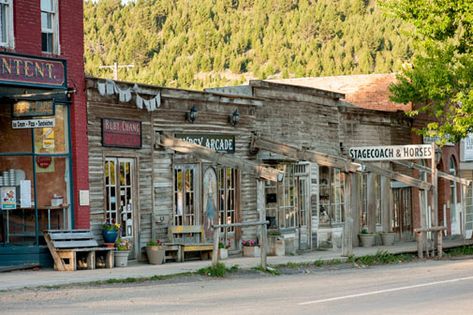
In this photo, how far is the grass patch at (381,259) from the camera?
28.3 metres

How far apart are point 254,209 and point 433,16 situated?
8675mm

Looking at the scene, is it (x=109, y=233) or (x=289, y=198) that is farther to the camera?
(x=289, y=198)

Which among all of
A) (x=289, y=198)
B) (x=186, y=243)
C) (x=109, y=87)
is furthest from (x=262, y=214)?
(x=109, y=87)

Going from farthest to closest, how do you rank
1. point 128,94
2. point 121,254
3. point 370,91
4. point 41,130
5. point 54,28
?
point 370,91, point 128,94, point 121,254, point 41,130, point 54,28

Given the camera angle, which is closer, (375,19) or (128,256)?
(128,256)

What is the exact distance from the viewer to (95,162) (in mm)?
25109

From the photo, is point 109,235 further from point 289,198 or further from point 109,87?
point 289,198

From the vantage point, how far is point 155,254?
26062mm

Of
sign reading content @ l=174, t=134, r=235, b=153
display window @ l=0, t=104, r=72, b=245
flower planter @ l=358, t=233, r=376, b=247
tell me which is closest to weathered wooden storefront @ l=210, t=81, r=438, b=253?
flower planter @ l=358, t=233, r=376, b=247

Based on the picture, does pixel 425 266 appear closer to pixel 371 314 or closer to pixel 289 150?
pixel 289 150

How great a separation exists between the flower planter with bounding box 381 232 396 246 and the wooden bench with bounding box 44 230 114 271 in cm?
1539

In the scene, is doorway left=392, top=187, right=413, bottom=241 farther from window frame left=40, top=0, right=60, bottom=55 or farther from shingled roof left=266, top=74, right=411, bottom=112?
window frame left=40, top=0, right=60, bottom=55

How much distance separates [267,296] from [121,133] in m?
8.95

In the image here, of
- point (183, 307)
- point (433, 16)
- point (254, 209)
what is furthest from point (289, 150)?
point (183, 307)
